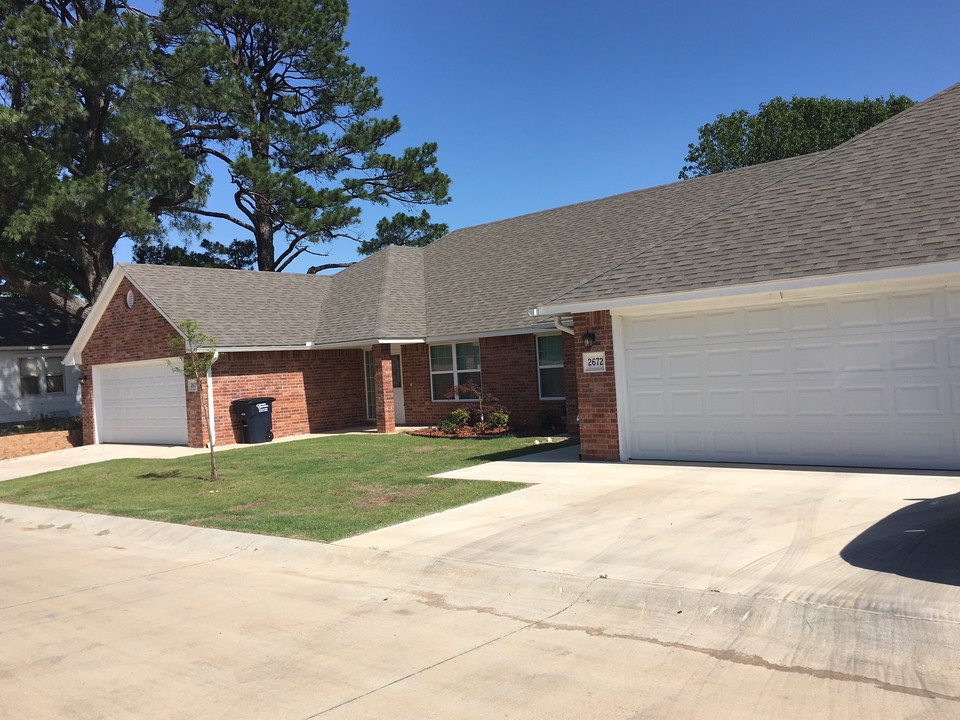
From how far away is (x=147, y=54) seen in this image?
29.1 metres

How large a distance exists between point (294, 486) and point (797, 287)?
8.22 m

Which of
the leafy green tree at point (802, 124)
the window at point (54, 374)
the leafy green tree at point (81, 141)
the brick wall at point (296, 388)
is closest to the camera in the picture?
the brick wall at point (296, 388)

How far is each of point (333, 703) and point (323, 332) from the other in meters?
18.9

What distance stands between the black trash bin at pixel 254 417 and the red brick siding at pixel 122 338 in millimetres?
2482

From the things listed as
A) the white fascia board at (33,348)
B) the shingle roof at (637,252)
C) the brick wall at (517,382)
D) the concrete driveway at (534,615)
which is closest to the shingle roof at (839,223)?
the shingle roof at (637,252)

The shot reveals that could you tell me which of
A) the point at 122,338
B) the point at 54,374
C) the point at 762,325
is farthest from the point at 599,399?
the point at 54,374

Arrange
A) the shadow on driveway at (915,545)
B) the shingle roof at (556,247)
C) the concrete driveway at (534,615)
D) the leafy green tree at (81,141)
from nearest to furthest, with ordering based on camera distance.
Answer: the concrete driveway at (534,615)
the shadow on driveway at (915,545)
the shingle roof at (556,247)
the leafy green tree at (81,141)

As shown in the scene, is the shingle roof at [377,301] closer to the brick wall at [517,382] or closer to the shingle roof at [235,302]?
the shingle roof at [235,302]

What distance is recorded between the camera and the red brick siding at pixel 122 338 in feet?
70.5

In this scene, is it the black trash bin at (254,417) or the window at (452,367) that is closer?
the black trash bin at (254,417)

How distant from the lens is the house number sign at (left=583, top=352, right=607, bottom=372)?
12945mm

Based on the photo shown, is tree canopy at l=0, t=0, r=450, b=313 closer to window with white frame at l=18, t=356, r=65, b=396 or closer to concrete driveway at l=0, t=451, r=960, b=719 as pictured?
window with white frame at l=18, t=356, r=65, b=396

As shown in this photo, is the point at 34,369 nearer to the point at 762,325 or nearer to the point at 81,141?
the point at 81,141

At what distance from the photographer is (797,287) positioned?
10602mm
